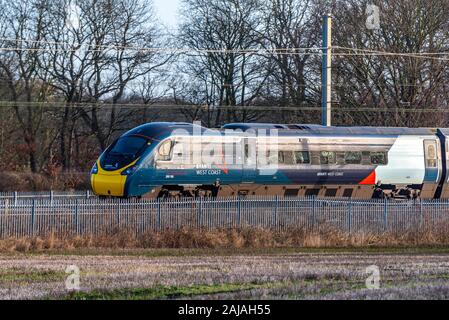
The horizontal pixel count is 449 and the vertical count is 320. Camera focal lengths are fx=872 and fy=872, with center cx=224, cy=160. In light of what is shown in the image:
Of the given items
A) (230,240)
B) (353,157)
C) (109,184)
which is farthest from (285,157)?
(230,240)

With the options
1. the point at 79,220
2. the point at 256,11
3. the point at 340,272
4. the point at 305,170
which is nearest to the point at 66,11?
the point at 256,11

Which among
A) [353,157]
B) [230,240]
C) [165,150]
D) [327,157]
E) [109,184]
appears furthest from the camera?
[353,157]

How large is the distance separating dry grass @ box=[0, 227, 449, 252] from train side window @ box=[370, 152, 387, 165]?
27.9 feet

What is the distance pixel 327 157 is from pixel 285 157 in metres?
2.16

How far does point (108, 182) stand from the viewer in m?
34.5

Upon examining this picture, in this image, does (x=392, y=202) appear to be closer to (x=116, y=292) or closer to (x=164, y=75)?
(x=116, y=292)

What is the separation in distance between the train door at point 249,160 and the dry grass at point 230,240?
6807 mm

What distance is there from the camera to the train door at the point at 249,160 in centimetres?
3569

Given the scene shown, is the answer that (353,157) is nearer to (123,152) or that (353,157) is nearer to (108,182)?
(123,152)

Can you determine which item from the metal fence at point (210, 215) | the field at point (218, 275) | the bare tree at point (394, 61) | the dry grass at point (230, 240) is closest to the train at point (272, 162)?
the metal fence at point (210, 215)

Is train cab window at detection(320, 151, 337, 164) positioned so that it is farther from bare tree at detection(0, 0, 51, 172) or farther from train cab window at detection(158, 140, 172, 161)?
bare tree at detection(0, 0, 51, 172)

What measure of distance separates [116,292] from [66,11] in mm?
48922

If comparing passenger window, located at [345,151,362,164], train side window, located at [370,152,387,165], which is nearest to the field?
passenger window, located at [345,151,362,164]

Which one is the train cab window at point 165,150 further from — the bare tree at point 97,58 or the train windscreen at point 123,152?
the bare tree at point 97,58
